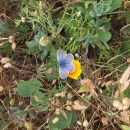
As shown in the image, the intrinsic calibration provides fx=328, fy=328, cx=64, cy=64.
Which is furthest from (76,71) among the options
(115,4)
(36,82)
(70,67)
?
(115,4)

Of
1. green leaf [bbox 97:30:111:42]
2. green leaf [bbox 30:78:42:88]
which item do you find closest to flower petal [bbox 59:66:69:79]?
green leaf [bbox 30:78:42:88]

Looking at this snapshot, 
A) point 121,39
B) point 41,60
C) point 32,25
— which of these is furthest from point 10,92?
point 121,39

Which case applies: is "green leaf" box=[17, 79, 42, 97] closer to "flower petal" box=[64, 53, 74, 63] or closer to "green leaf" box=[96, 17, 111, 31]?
"flower petal" box=[64, 53, 74, 63]

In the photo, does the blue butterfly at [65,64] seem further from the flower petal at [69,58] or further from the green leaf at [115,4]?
the green leaf at [115,4]

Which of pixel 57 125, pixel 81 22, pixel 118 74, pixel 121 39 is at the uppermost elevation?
pixel 81 22

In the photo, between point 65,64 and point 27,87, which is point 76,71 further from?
point 27,87

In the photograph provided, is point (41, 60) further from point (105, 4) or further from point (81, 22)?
point (105, 4)

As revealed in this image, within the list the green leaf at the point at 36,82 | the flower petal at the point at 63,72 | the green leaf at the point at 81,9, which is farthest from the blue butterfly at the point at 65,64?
the green leaf at the point at 81,9

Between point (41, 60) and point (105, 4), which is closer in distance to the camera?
point (105, 4)
